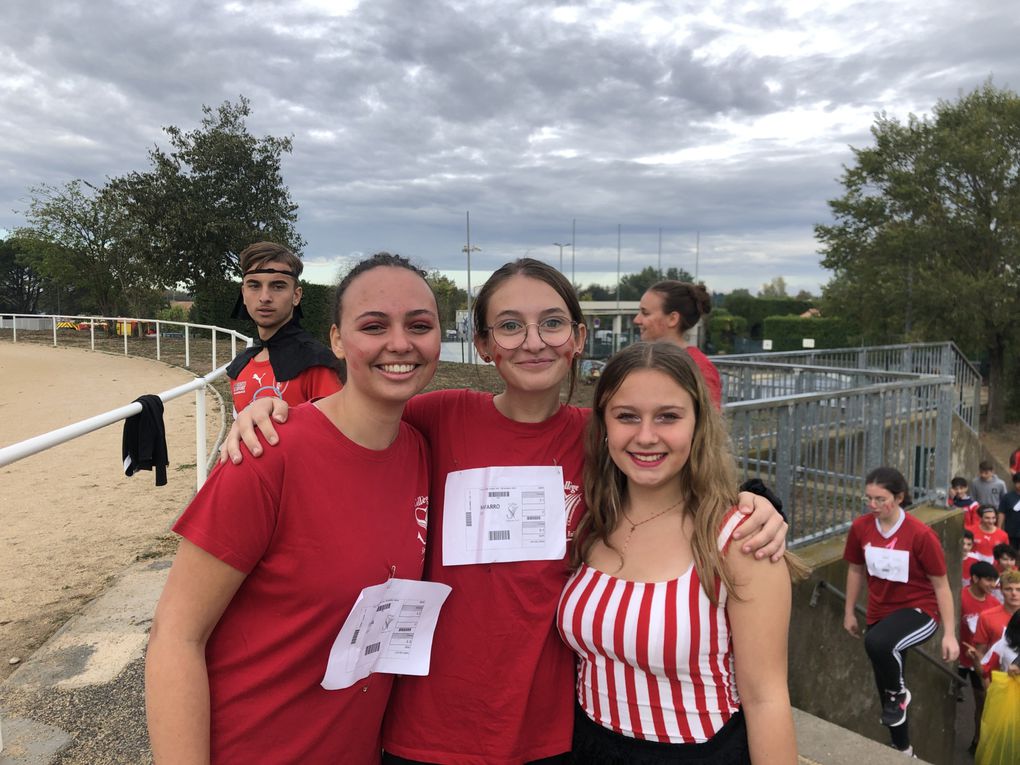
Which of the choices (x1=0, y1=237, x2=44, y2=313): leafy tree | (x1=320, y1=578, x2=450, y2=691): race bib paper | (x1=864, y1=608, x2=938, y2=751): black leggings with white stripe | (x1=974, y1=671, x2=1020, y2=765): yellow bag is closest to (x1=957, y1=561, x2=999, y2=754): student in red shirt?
(x1=974, y1=671, x2=1020, y2=765): yellow bag

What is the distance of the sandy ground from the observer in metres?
4.20

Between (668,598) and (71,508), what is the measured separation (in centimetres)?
630

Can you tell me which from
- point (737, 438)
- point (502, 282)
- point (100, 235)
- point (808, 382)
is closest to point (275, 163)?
point (100, 235)

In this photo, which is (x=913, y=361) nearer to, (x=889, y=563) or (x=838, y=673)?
(x=838, y=673)

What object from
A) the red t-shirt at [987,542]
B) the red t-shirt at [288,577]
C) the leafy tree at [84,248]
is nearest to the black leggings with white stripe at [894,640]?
the red t-shirt at [987,542]

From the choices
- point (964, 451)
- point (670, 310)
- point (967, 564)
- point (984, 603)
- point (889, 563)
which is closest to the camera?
point (670, 310)

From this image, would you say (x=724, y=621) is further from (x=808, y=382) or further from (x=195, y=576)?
(x=808, y=382)

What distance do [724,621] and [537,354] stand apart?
81cm

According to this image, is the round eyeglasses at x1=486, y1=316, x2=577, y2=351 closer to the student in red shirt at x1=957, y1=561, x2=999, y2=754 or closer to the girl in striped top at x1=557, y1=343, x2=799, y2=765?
the girl in striped top at x1=557, y1=343, x2=799, y2=765

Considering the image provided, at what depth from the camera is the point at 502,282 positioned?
194 centimetres

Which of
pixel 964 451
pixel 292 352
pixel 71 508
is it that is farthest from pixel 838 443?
pixel 964 451

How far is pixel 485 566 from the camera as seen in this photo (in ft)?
5.69

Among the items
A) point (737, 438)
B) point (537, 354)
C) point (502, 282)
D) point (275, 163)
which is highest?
point (275, 163)

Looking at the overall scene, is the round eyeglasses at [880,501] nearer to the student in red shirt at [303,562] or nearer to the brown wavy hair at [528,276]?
the brown wavy hair at [528,276]
